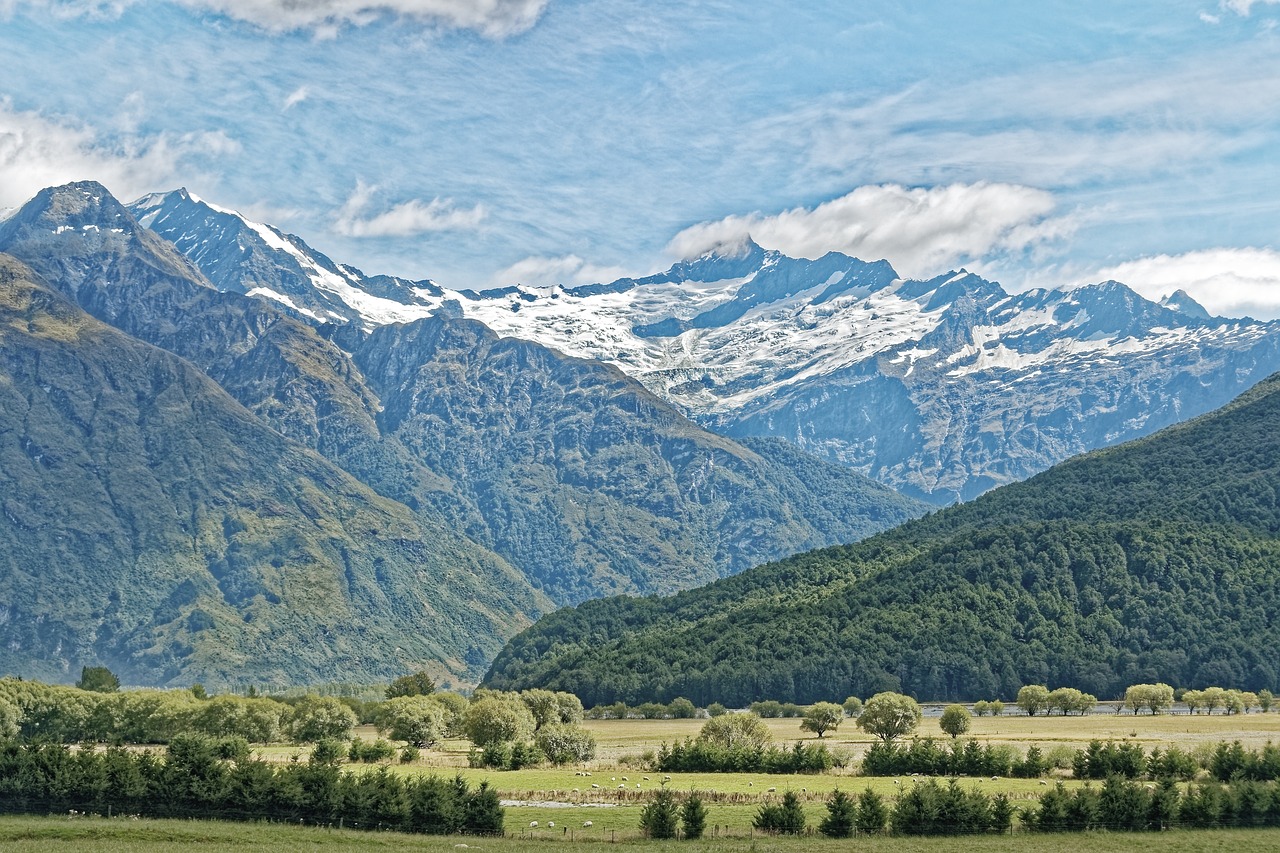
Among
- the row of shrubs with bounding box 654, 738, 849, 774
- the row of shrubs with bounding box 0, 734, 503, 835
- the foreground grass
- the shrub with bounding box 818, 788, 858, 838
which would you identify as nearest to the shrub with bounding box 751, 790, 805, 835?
the shrub with bounding box 818, 788, 858, 838

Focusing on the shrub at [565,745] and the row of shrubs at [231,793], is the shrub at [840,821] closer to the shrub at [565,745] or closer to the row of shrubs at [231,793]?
the row of shrubs at [231,793]

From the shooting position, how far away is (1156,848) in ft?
369

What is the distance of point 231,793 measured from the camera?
127000 millimetres

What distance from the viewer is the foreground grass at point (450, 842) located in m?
110

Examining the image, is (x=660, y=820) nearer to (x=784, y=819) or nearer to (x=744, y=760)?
(x=784, y=819)

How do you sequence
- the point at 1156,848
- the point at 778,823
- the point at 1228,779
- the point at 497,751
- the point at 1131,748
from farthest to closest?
the point at 497,751 → the point at 1131,748 → the point at 1228,779 → the point at 778,823 → the point at 1156,848

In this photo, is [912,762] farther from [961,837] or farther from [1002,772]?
[961,837]

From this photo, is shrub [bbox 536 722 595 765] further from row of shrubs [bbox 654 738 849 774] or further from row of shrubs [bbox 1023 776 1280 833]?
row of shrubs [bbox 1023 776 1280 833]

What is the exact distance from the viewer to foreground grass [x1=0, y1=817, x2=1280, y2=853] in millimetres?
110250

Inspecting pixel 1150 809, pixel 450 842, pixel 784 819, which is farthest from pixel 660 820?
pixel 1150 809

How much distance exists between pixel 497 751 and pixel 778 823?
72.3m

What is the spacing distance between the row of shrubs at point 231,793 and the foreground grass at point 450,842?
3.62m

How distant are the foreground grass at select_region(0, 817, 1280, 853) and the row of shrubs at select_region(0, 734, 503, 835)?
3.62 meters

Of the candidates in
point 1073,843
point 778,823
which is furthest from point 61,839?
point 1073,843
